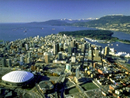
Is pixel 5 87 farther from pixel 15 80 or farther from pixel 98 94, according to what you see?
pixel 98 94

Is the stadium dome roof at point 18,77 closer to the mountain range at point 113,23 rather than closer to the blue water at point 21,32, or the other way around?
the blue water at point 21,32

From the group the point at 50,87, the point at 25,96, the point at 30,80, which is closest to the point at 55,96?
the point at 50,87

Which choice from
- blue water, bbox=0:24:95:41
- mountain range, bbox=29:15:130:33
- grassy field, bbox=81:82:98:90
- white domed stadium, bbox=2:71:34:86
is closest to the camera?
white domed stadium, bbox=2:71:34:86

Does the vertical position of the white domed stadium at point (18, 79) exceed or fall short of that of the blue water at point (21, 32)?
it falls short

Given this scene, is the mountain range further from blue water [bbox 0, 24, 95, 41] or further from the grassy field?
the grassy field

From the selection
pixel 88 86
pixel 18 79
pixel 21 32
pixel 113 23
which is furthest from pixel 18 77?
pixel 113 23

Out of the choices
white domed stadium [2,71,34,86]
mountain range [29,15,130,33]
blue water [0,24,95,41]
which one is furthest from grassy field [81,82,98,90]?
mountain range [29,15,130,33]

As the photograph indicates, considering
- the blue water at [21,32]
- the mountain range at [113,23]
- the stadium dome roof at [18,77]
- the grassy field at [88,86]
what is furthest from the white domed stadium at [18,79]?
the mountain range at [113,23]

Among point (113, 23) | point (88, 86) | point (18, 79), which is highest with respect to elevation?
point (113, 23)

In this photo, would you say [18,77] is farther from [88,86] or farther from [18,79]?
[88,86]

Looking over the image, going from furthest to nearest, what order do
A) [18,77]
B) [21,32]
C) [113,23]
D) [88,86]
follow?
[113,23], [21,32], [88,86], [18,77]

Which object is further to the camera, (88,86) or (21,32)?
(21,32)
